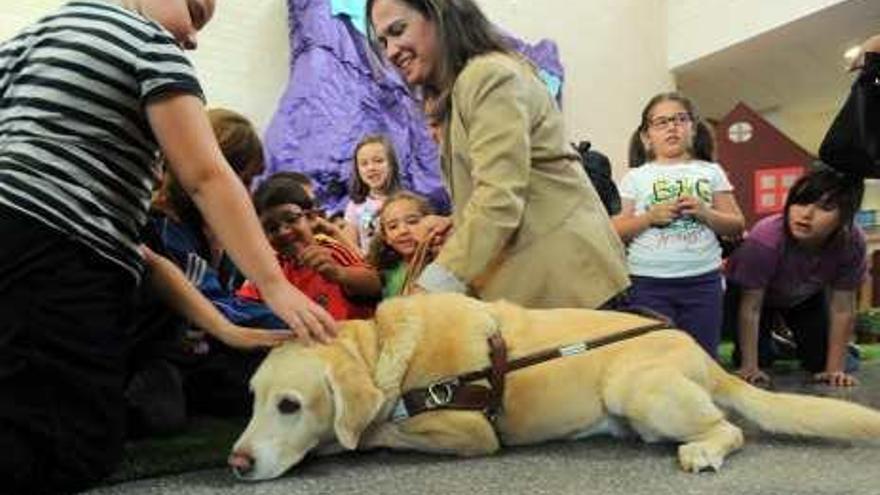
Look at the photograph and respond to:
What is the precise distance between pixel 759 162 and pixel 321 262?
3.14 metres

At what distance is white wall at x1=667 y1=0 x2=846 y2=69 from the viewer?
5.33 metres

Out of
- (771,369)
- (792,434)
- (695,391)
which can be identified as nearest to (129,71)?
(695,391)

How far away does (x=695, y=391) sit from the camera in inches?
52.4

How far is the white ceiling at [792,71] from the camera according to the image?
5398 millimetres

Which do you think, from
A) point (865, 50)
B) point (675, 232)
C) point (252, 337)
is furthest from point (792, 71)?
point (252, 337)

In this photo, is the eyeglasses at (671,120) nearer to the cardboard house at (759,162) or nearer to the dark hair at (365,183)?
the dark hair at (365,183)

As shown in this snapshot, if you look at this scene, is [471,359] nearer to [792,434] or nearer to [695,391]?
[695,391]

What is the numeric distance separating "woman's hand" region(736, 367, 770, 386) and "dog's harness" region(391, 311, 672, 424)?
119 cm

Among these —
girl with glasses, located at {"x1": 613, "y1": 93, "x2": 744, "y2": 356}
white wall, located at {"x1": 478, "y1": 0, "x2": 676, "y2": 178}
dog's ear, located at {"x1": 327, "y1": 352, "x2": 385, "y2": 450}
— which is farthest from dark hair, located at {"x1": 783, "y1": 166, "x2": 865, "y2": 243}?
white wall, located at {"x1": 478, "y1": 0, "x2": 676, "y2": 178}

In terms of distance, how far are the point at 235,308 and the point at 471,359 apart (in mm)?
690

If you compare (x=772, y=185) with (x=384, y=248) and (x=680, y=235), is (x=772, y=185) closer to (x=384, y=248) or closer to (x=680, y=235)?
(x=680, y=235)

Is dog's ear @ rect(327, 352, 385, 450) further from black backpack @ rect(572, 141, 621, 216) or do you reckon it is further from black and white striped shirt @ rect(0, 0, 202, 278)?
black backpack @ rect(572, 141, 621, 216)

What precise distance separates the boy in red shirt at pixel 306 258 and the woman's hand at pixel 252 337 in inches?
25.4

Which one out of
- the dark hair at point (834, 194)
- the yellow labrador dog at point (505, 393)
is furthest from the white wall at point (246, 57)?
the yellow labrador dog at point (505, 393)
